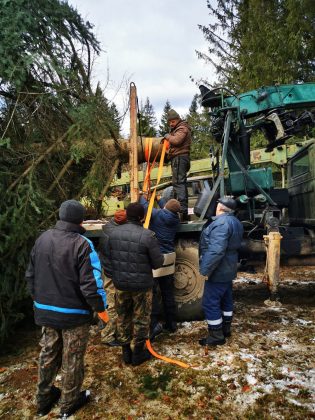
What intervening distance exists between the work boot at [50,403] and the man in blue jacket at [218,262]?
5.70 feet

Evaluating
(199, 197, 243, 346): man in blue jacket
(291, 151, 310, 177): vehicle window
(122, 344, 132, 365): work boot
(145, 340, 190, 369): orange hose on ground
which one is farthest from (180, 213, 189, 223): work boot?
(291, 151, 310, 177): vehicle window

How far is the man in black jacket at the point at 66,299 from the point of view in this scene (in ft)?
8.84

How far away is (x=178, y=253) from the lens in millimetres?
4641

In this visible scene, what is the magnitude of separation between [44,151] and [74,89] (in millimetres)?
957

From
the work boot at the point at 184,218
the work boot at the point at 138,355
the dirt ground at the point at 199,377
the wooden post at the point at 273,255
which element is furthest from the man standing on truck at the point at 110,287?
the wooden post at the point at 273,255

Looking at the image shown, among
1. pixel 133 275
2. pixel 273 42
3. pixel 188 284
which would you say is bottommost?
pixel 188 284

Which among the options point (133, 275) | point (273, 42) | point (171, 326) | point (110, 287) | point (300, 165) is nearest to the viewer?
point (133, 275)

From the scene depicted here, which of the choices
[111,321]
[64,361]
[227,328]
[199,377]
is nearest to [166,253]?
[111,321]

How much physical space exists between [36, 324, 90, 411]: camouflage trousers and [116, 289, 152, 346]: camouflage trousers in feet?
2.62

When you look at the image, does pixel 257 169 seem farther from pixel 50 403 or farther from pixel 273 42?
pixel 273 42

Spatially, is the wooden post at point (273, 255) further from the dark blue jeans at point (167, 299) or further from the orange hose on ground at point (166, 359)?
the orange hose on ground at point (166, 359)

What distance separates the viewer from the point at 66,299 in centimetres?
270

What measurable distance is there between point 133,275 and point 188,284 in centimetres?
142

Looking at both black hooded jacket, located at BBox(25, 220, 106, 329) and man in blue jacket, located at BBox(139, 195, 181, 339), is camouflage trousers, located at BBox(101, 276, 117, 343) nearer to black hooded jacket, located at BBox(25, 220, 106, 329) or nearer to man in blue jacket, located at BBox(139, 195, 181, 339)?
man in blue jacket, located at BBox(139, 195, 181, 339)
